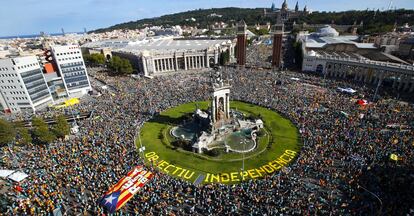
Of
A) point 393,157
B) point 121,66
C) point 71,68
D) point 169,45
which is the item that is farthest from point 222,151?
point 169,45

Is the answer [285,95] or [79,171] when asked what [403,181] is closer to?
[285,95]

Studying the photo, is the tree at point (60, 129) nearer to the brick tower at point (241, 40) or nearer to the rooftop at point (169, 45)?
the rooftop at point (169, 45)

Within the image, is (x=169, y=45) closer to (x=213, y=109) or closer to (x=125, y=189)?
(x=213, y=109)

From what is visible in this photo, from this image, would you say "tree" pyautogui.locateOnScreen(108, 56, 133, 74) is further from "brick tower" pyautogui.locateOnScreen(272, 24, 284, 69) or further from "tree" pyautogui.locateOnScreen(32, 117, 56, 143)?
"brick tower" pyautogui.locateOnScreen(272, 24, 284, 69)

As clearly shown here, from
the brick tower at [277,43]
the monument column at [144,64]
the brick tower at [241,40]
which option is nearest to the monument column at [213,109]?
the brick tower at [277,43]

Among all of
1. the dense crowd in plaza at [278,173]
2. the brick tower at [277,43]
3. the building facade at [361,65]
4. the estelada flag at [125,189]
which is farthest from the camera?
the brick tower at [277,43]
